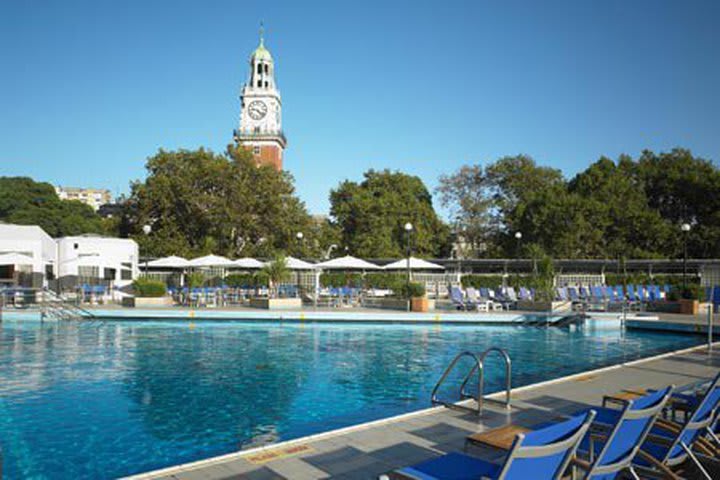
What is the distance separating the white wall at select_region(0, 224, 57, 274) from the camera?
24062 mm

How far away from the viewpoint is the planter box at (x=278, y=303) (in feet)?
66.8

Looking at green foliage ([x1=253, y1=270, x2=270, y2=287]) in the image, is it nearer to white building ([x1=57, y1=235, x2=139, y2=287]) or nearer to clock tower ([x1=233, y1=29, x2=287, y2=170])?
white building ([x1=57, y1=235, x2=139, y2=287])

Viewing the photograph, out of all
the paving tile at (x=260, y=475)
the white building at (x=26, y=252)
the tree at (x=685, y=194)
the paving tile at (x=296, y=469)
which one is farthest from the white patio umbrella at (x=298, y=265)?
the tree at (x=685, y=194)

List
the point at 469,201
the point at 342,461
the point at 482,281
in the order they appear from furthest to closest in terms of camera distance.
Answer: the point at 469,201 < the point at 482,281 < the point at 342,461

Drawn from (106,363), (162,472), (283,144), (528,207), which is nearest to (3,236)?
(106,363)

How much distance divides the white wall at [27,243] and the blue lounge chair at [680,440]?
82.3ft

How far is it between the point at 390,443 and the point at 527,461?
8.29 feet

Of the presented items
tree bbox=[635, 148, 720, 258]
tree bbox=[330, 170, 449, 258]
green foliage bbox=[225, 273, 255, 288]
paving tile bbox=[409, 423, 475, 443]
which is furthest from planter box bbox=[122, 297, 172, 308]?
tree bbox=[635, 148, 720, 258]

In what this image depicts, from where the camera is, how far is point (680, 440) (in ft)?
12.8

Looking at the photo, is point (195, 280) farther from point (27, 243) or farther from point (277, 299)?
point (27, 243)

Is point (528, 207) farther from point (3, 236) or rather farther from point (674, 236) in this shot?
point (3, 236)

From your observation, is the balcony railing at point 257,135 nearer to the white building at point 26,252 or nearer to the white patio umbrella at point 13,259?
the white building at point 26,252

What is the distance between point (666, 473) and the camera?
363 cm

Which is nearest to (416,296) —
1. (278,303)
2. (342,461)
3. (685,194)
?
(278,303)
